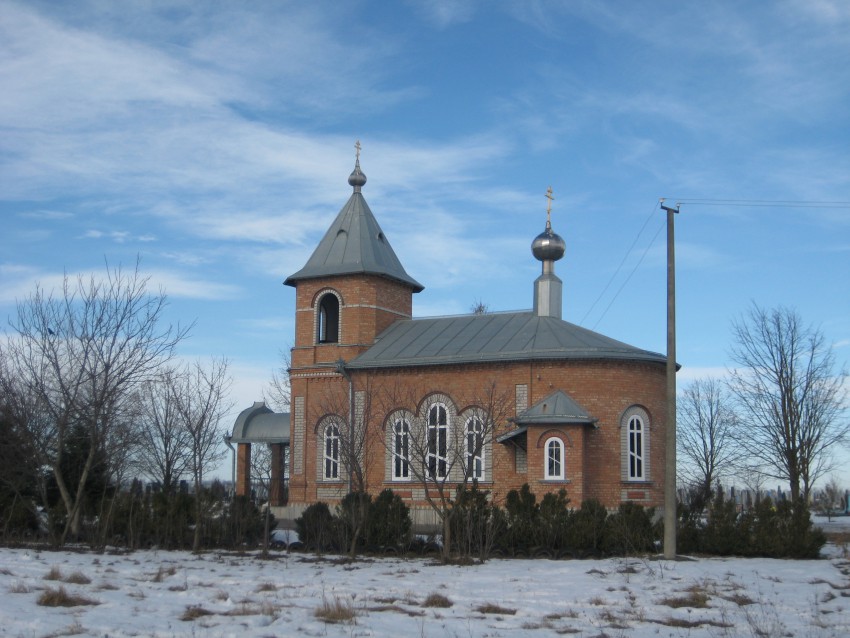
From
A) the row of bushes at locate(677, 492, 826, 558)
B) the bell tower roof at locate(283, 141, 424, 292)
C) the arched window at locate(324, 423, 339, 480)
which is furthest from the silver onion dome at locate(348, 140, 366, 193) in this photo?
the row of bushes at locate(677, 492, 826, 558)

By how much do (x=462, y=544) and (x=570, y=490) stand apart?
7520 millimetres

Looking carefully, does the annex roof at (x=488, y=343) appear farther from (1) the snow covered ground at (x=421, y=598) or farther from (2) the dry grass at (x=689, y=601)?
(2) the dry grass at (x=689, y=601)

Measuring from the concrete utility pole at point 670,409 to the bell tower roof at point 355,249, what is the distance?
525 inches

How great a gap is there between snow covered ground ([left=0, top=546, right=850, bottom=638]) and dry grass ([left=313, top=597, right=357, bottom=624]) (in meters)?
0.02

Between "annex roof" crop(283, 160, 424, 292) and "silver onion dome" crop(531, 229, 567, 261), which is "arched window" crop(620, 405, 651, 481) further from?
"annex roof" crop(283, 160, 424, 292)

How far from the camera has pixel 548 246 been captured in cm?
2825

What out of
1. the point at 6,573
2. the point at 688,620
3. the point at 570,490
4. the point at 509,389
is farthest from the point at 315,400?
the point at 688,620

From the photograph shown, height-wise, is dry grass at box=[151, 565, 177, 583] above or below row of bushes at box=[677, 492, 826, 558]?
below

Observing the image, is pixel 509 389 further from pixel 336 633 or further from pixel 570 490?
pixel 336 633

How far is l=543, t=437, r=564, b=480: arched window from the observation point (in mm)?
24219

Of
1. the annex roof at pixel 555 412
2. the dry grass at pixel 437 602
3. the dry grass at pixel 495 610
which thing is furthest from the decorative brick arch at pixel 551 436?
the dry grass at pixel 495 610

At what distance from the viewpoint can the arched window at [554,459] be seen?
24.2m

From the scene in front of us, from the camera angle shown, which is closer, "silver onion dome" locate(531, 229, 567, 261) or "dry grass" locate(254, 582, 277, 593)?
"dry grass" locate(254, 582, 277, 593)

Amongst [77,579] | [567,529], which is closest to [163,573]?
[77,579]
